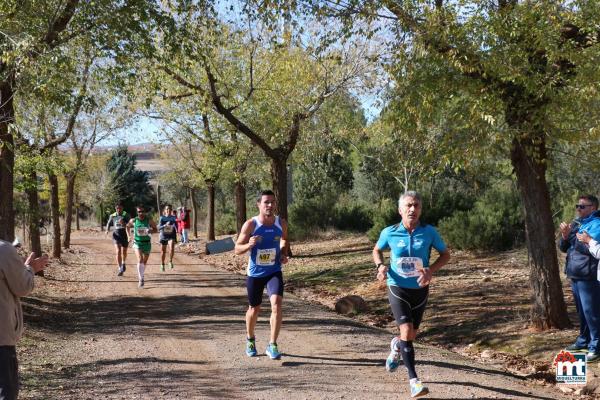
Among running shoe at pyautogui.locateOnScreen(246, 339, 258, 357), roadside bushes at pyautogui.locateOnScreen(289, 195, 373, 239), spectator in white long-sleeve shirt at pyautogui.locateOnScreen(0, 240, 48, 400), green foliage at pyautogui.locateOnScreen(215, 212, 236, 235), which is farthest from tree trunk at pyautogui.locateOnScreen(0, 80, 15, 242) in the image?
green foliage at pyautogui.locateOnScreen(215, 212, 236, 235)

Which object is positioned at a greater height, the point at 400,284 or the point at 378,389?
the point at 400,284

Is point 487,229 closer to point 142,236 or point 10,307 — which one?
point 142,236

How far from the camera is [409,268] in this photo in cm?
634

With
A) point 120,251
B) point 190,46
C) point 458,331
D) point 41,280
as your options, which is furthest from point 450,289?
point 41,280

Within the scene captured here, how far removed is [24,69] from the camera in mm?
9508

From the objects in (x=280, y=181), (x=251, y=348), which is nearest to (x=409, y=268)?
(x=251, y=348)

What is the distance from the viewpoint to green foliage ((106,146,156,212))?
5469cm

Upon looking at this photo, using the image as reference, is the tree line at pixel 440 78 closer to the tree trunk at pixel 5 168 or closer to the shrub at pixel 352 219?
the tree trunk at pixel 5 168

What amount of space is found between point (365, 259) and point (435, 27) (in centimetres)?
1132

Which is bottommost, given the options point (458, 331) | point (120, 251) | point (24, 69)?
point (458, 331)

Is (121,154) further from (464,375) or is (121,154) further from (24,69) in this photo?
(464,375)

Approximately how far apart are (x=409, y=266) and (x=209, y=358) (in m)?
3.19

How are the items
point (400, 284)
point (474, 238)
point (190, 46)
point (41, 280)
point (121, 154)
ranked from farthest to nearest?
point (121, 154) < point (474, 238) < point (41, 280) < point (190, 46) < point (400, 284)

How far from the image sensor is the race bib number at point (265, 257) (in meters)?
7.57
